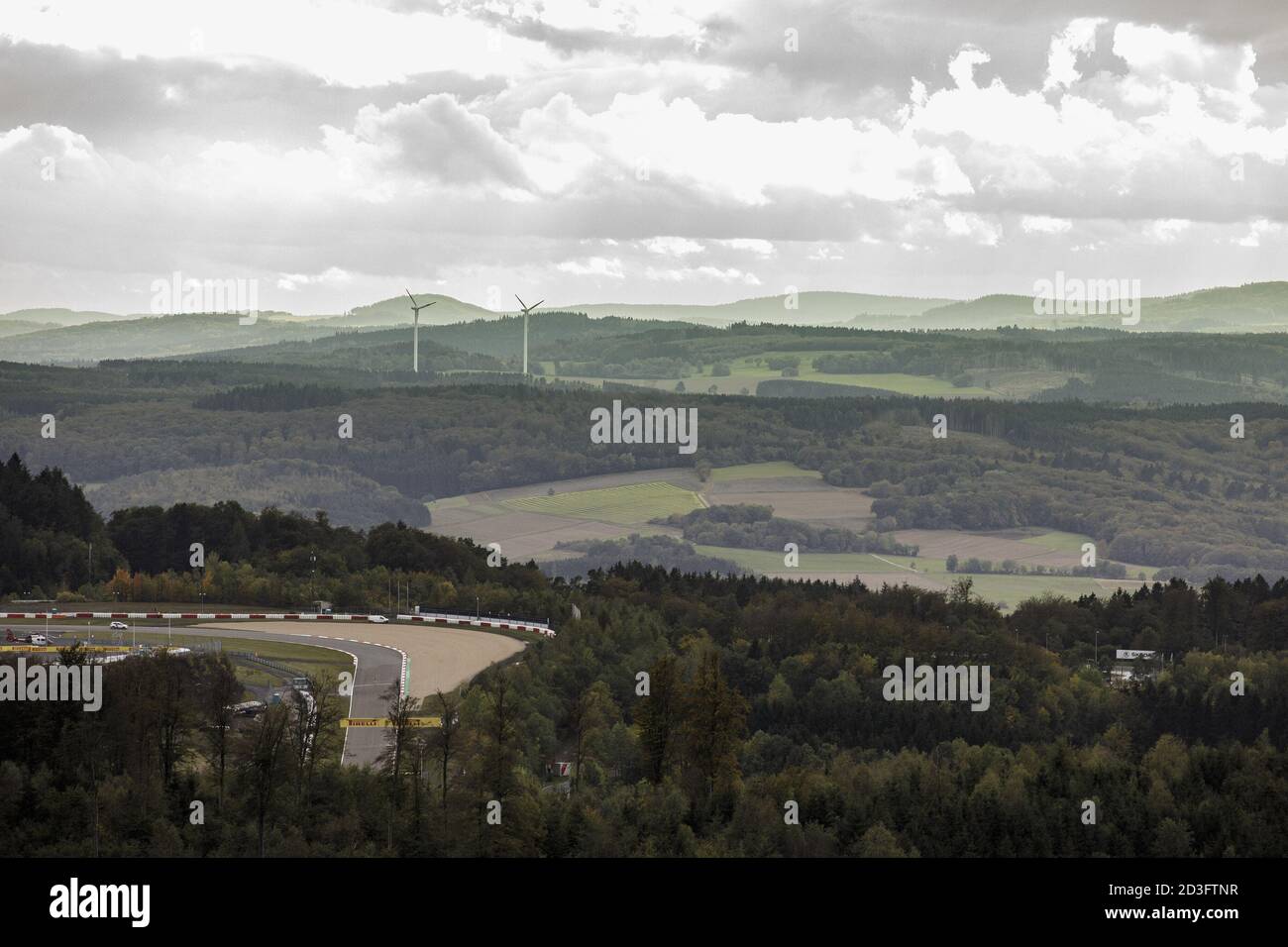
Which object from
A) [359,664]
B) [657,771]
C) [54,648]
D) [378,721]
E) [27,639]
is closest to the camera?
[657,771]

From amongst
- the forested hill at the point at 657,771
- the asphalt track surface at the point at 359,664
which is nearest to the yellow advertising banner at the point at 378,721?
the asphalt track surface at the point at 359,664

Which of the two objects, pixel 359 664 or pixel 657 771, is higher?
pixel 359 664

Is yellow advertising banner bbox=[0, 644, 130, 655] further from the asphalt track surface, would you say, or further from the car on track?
the asphalt track surface

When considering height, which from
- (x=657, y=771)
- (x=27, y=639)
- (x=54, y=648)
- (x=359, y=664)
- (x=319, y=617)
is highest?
(x=54, y=648)

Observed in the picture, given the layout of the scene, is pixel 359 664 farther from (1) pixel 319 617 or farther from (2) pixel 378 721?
(1) pixel 319 617

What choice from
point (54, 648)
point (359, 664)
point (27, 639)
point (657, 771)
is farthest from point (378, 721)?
point (27, 639)

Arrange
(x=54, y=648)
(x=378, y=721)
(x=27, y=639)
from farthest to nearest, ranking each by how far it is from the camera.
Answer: (x=27, y=639) < (x=54, y=648) < (x=378, y=721)

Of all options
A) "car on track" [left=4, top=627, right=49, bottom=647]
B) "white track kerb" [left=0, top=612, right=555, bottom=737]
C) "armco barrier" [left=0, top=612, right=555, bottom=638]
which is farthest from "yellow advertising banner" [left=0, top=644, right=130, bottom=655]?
"armco barrier" [left=0, top=612, right=555, bottom=638]
